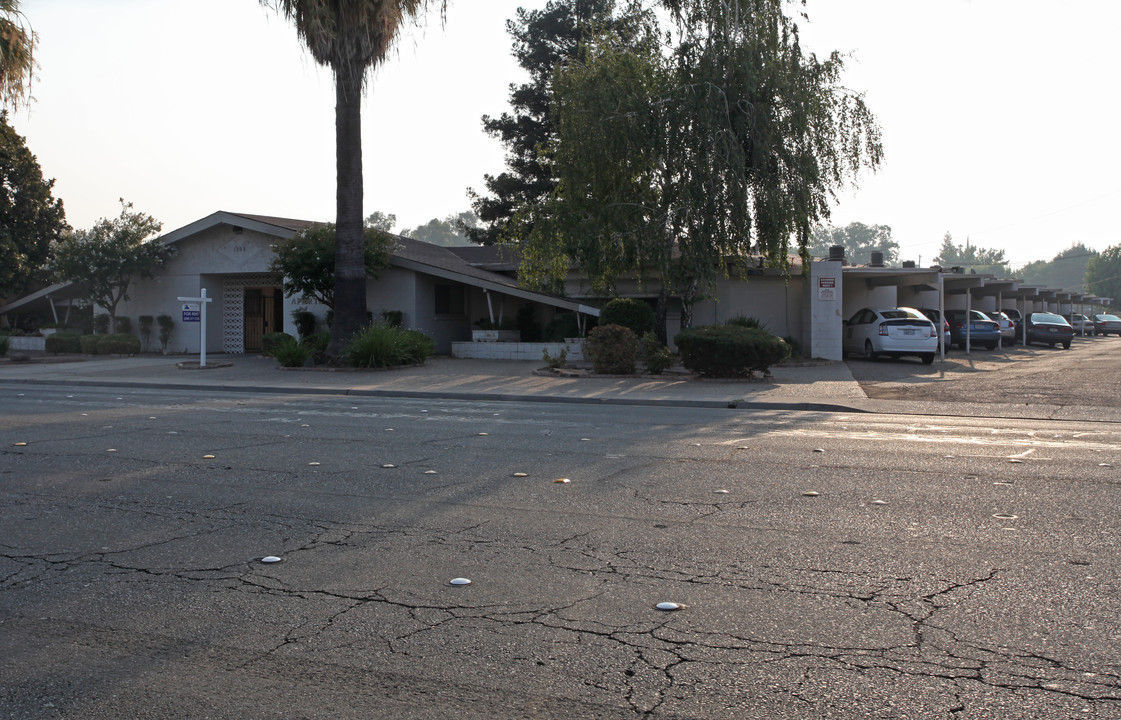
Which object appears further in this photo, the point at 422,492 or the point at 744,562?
the point at 422,492

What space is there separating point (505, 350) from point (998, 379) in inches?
524

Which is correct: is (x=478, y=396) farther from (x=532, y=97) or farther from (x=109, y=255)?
(x=532, y=97)

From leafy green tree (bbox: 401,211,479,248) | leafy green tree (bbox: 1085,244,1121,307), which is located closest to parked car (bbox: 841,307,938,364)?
leafy green tree (bbox: 1085,244,1121,307)

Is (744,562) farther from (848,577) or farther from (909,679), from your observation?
(909,679)

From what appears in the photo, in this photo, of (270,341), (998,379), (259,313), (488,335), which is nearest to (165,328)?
(259,313)

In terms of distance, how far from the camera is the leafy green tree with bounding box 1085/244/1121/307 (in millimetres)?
117500

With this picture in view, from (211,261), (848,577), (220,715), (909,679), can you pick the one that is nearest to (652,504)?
(848,577)

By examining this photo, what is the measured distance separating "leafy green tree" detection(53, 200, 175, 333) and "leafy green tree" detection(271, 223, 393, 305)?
562 centimetres

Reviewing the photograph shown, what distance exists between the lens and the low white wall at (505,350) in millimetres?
27000

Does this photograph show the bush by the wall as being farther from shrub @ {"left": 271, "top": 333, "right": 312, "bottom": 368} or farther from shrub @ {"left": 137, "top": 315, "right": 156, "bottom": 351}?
shrub @ {"left": 137, "top": 315, "right": 156, "bottom": 351}

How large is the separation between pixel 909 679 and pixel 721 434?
808 centimetres

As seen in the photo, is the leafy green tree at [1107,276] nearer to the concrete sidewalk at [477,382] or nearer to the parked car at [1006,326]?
the parked car at [1006,326]

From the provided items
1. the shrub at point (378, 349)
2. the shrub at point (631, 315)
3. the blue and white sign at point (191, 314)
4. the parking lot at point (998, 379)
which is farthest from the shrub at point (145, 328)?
the parking lot at point (998, 379)

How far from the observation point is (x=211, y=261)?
3170 centimetres
